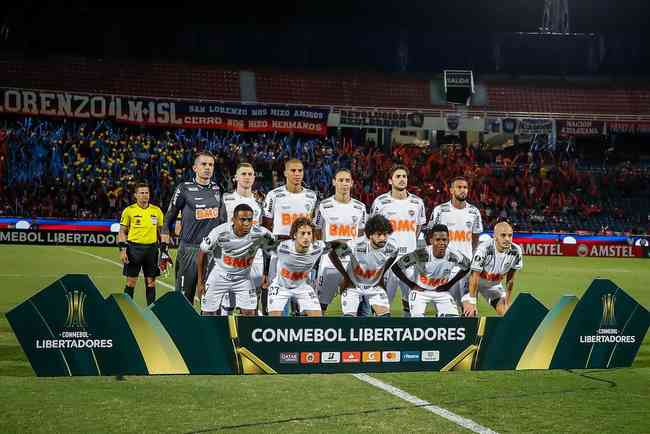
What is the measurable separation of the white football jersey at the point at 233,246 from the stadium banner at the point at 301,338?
1.80 meters

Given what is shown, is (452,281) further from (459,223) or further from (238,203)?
(238,203)

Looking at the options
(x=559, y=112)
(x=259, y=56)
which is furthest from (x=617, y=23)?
(x=259, y=56)

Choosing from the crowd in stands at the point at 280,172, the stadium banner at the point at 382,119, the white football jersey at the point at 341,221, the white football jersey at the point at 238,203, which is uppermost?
the stadium banner at the point at 382,119

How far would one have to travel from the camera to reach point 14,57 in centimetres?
3559

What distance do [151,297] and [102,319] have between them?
445 centimetres

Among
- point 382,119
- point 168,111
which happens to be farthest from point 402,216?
point 382,119

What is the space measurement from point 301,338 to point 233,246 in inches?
75.8

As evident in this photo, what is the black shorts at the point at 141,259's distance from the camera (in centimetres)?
1141

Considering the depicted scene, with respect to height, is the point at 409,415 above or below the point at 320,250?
below

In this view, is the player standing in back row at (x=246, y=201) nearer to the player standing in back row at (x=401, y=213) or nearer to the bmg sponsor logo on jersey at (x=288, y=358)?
the player standing in back row at (x=401, y=213)

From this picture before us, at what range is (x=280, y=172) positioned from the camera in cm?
3134

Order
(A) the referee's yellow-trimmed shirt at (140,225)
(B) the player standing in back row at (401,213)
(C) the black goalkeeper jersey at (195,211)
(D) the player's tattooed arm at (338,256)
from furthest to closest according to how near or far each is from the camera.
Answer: (A) the referee's yellow-trimmed shirt at (140,225), (B) the player standing in back row at (401,213), (C) the black goalkeeper jersey at (195,211), (D) the player's tattooed arm at (338,256)

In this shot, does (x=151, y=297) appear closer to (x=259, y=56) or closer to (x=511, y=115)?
(x=511, y=115)

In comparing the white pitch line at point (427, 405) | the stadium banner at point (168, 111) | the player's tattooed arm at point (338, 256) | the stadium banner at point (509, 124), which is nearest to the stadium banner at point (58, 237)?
the stadium banner at point (168, 111)
